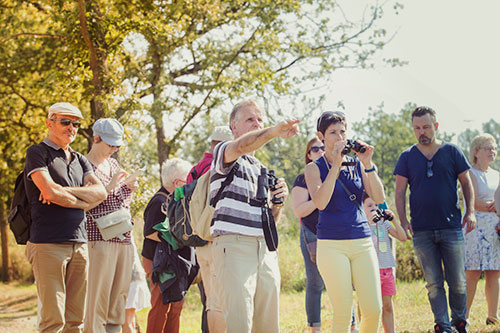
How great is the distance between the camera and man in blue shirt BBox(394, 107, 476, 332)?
6.77 meters

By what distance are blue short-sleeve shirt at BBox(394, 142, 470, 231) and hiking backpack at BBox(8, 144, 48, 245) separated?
3.95 metres

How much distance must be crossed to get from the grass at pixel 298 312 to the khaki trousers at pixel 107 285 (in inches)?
120

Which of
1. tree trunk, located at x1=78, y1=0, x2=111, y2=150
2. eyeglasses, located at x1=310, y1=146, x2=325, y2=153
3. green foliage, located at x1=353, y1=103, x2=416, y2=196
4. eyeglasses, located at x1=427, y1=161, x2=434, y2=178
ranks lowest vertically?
eyeglasses, located at x1=427, y1=161, x2=434, y2=178

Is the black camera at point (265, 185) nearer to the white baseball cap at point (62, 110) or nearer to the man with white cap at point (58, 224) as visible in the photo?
the man with white cap at point (58, 224)

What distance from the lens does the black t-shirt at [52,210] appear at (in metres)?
5.46

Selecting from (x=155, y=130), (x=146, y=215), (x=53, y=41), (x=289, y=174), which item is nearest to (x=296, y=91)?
(x=155, y=130)

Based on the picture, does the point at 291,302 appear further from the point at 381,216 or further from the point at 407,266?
the point at 381,216

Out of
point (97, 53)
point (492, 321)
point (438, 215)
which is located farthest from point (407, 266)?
point (97, 53)

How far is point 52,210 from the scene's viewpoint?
5531mm

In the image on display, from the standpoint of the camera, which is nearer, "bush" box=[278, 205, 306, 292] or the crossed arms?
the crossed arms

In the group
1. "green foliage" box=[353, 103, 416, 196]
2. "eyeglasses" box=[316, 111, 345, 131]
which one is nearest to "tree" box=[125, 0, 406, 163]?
"eyeglasses" box=[316, 111, 345, 131]

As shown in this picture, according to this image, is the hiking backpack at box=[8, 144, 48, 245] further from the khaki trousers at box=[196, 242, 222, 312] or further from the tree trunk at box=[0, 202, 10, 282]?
the tree trunk at box=[0, 202, 10, 282]

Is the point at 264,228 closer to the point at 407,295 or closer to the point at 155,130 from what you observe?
the point at 407,295

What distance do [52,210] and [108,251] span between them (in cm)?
100
